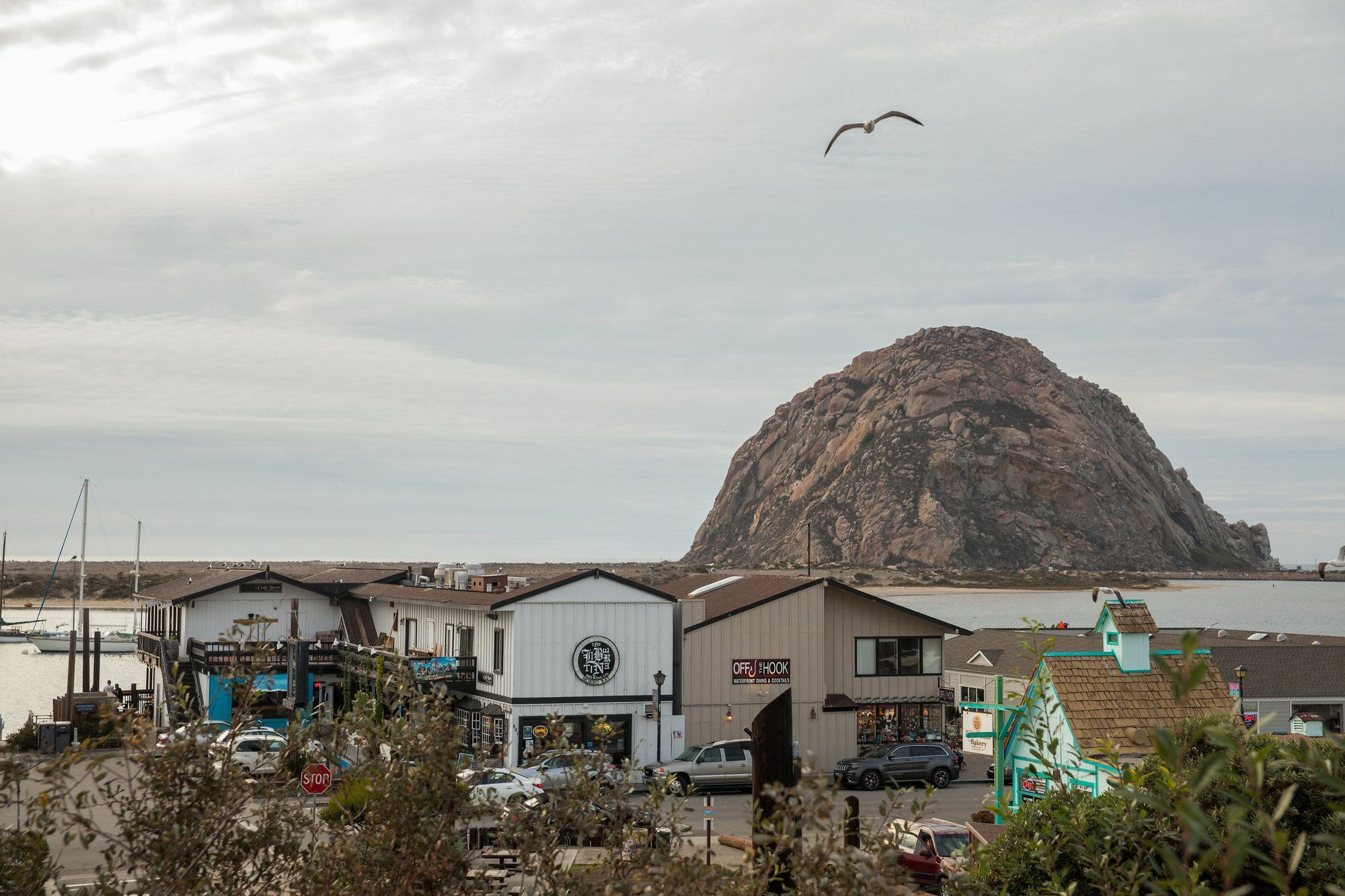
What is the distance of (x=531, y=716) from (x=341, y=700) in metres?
13.5

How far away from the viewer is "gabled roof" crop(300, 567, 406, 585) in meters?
56.6

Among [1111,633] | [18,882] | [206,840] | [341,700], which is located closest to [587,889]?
[206,840]

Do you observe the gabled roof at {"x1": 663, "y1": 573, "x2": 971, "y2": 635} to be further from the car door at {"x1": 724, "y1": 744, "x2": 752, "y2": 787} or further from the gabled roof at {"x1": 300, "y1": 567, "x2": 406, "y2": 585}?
the gabled roof at {"x1": 300, "y1": 567, "x2": 406, "y2": 585}

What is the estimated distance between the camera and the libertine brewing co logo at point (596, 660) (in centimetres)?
4234

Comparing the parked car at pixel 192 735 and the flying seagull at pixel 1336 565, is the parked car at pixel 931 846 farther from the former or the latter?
the parked car at pixel 192 735

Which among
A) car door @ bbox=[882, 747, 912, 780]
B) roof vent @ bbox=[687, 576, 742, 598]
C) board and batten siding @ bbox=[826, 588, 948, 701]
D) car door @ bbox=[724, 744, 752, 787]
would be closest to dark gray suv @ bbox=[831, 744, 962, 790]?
car door @ bbox=[882, 747, 912, 780]

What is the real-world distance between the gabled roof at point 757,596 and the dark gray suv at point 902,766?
208 inches

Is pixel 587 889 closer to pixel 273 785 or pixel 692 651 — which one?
pixel 273 785

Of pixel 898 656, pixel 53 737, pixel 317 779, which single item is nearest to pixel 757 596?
pixel 898 656

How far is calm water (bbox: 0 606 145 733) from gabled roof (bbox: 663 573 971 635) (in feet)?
117

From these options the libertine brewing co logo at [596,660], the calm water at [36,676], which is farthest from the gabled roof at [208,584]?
the libertine brewing co logo at [596,660]

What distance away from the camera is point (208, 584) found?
5266 centimetres

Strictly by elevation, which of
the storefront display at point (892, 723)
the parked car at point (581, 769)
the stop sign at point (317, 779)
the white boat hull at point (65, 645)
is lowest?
the storefront display at point (892, 723)

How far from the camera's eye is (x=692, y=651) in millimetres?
44688
